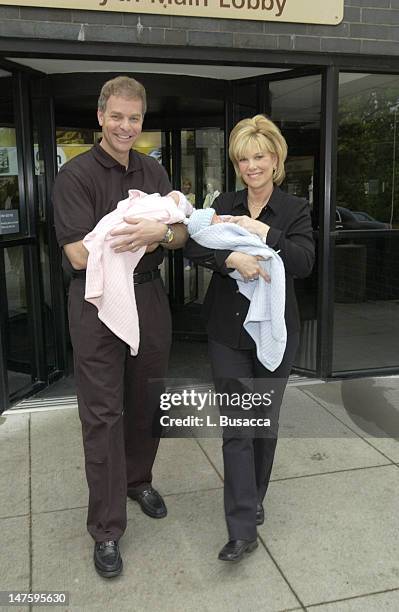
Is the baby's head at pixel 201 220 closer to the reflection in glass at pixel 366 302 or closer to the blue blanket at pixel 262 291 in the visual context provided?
the blue blanket at pixel 262 291

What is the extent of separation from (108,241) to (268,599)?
1.59 meters

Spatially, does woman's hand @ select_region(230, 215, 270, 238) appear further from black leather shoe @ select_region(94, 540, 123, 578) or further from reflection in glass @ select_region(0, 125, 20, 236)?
reflection in glass @ select_region(0, 125, 20, 236)

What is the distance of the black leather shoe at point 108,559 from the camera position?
249 cm

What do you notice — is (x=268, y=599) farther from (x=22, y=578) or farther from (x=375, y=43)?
(x=375, y=43)

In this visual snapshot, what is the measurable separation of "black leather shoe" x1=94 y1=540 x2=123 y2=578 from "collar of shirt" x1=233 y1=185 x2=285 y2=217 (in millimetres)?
1602

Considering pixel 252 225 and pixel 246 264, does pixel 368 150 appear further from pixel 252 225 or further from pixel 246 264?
pixel 246 264

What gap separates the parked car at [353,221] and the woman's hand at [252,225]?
249 centimetres

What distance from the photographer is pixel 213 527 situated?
2.87 m

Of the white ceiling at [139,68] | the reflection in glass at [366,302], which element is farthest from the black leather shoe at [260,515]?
the white ceiling at [139,68]

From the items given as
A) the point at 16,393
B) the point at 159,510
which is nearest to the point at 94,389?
the point at 159,510

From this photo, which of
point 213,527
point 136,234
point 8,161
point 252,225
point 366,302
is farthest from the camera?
point 366,302

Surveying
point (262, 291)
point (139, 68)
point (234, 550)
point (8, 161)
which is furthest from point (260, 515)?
point (139, 68)

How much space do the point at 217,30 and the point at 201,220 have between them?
88.7 inches

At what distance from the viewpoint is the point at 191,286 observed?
6.79 meters
